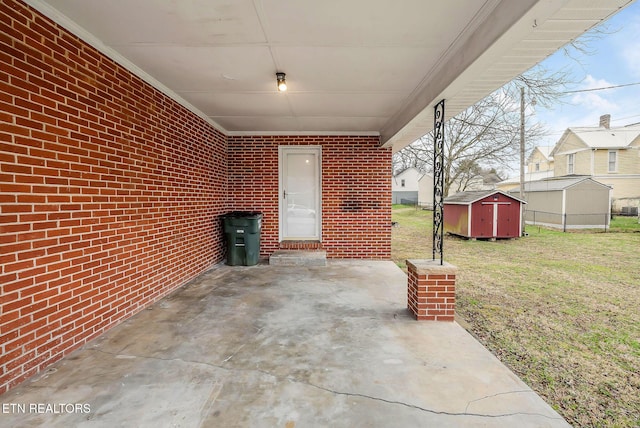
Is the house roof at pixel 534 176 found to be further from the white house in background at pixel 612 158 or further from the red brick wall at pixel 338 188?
the red brick wall at pixel 338 188

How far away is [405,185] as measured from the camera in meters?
38.3

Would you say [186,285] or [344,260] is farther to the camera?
[344,260]

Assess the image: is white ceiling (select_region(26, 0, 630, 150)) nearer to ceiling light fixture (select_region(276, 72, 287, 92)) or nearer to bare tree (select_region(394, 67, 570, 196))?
ceiling light fixture (select_region(276, 72, 287, 92))

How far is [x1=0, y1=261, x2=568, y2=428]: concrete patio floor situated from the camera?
5.65ft

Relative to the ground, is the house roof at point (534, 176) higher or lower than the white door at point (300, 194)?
higher

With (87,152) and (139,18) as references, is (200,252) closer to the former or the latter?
(87,152)

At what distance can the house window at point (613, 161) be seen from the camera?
1755cm

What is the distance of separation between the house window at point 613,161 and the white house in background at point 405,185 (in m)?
19.0

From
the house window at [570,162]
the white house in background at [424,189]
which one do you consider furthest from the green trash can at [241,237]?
the white house in background at [424,189]

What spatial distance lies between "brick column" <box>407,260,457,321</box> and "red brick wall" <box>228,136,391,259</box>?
10.8ft

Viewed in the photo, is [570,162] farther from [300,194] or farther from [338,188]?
[300,194]

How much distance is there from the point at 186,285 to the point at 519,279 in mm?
5659

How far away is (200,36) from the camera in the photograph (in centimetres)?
256

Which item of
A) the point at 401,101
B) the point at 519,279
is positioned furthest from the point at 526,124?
the point at 401,101
